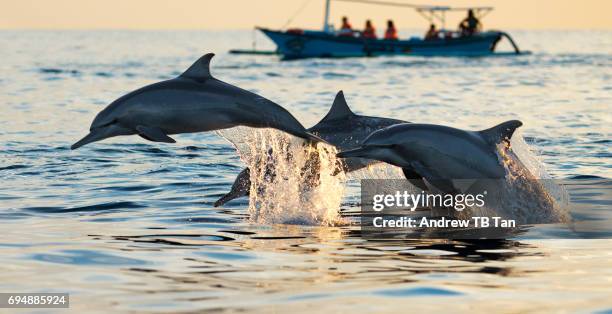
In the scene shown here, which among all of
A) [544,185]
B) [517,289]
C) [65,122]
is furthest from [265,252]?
[65,122]

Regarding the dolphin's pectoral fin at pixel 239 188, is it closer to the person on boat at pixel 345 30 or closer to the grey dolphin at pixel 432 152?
the grey dolphin at pixel 432 152

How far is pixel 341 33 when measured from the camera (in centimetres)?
6425

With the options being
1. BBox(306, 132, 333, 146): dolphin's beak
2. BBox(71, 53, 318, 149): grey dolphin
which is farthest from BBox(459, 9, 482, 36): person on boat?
BBox(71, 53, 318, 149): grey dolphin

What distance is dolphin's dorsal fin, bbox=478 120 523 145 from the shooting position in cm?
1129

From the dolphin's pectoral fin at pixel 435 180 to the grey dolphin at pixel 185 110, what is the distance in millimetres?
1394

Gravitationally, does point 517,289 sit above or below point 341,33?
below

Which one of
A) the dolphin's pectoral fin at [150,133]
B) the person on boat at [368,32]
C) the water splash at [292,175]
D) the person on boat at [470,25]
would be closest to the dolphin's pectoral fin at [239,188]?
the water splash at [292,175]

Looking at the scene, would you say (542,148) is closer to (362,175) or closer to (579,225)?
(362,175)

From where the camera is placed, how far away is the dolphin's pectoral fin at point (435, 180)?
1105 cm

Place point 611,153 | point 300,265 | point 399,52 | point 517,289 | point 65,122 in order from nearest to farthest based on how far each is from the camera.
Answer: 1. point 517,289
2. point 300,265
3. point 611,153
4. point 65,122
5. point 399,52

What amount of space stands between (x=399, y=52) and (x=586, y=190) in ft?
163

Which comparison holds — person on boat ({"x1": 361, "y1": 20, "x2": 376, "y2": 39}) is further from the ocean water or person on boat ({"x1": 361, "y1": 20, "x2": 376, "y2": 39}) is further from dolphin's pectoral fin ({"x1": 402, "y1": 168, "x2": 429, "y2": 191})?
dolphin's pectoral fin ({"x1": 402, "y1": 168, "x2": 429, "y2": 191})

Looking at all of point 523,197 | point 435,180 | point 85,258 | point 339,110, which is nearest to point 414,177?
point 435,180

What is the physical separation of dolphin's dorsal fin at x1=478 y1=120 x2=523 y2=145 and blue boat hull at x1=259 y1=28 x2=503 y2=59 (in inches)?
1987
